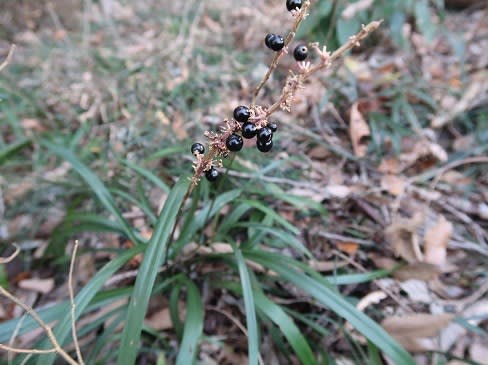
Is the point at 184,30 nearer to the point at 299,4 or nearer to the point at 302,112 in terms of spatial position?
the point at 302,112

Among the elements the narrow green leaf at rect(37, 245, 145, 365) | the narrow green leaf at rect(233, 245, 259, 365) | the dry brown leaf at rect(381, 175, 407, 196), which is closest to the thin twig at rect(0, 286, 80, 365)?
the narrow green leaf at rect(37, 245, 145, 365)

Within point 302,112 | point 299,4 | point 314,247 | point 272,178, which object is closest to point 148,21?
point 302,112

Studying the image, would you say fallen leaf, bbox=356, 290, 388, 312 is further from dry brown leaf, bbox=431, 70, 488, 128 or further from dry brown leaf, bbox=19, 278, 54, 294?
dry brown leaf, bbox=19, 278, 54, 294

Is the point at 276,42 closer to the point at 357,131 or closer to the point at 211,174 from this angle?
the point at 211,174

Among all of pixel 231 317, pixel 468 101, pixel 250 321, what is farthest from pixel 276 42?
pixel 468 101

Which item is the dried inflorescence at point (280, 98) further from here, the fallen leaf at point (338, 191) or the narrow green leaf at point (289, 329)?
the fallen leaf at point (338, 191)
